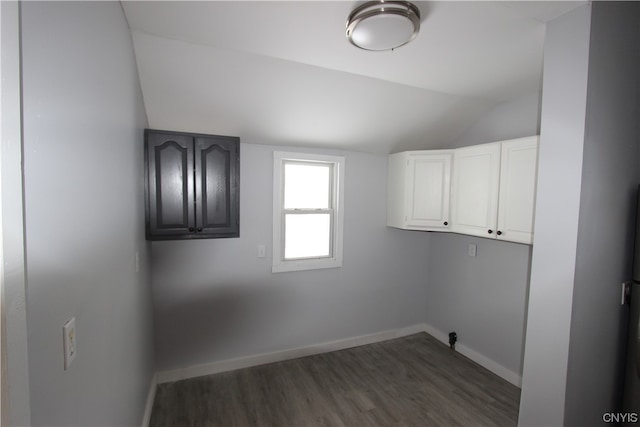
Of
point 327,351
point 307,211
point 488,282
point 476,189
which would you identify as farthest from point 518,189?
point 327,351

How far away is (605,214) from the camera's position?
1.45 m

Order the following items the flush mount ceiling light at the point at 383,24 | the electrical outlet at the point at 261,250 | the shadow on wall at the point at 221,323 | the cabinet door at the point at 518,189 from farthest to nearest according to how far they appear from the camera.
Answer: the electrical outlet at the point at 261,250, the shadow on wall at the point at 221,323, the cabinet door at the point at 518,189, the flush mount ceiling light at the point at 383,24

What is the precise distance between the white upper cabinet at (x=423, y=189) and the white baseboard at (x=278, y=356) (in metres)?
1.39

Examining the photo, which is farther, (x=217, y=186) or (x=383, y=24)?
(x=217, y=186)

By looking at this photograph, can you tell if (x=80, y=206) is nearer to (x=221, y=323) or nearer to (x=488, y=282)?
(x=221, y=323)

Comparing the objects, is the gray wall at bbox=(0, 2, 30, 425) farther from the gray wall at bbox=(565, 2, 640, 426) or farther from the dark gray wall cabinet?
the gray wall at bbox=(565, 2, 640, 426)

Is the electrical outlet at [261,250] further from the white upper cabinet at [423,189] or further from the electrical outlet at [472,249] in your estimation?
the electrical outlet at [472,249]

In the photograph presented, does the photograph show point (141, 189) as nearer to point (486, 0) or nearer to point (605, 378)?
point (486, 0)

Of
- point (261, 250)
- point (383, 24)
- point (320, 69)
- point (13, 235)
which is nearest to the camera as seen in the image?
point (13, 235)

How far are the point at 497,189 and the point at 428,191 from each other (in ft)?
2.19

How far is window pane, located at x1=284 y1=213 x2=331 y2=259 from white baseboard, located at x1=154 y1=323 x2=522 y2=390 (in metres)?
1.01

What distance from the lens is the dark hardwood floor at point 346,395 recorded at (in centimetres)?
221

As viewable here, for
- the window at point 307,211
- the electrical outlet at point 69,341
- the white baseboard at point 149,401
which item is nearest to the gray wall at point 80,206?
the electrical outlet at point 69,341

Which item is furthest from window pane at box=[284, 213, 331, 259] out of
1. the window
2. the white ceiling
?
the white ceiling
